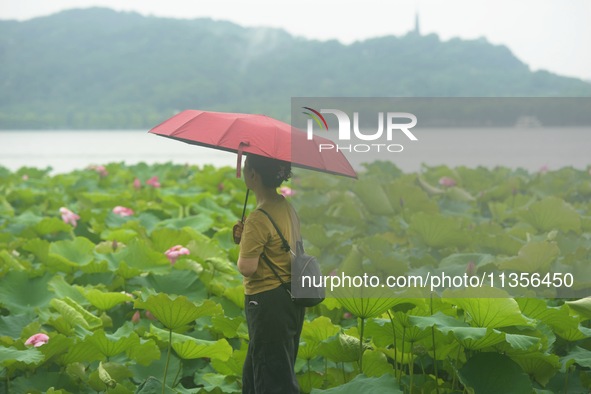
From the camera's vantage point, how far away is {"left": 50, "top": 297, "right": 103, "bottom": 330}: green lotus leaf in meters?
2.45

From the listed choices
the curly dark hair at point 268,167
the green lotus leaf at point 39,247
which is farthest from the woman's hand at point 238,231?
the green lotus leaf at point 39,247

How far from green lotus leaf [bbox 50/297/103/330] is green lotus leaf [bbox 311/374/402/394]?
88cm

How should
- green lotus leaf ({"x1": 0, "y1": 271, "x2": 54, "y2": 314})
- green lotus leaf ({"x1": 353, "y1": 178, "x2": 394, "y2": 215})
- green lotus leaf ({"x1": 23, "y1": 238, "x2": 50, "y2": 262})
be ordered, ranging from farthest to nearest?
green lotus leaf ({"x1": 353, "y1": 178, "x2": 394, "y2": 215}), green lotus leaf ({"x1": 23, "y1": 238, "x2": 50, "y2": 262}), green lotus leaf ({"x1": 0, "y1": 271, "x2": 54, "y2": 314})

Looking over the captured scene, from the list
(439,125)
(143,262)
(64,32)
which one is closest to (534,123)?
(439,125)

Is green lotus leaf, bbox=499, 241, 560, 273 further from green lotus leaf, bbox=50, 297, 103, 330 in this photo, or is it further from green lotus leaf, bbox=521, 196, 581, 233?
green lotus leaf, bbox=50, 297, 103, 330

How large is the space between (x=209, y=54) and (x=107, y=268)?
67482 mm

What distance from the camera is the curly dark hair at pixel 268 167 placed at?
189 centimetres

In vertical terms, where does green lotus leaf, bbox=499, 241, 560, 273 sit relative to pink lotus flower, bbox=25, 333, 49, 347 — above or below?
above

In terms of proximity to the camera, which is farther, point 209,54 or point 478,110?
point 209,54

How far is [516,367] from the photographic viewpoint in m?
1.94

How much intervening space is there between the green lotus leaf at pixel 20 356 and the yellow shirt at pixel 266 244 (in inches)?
25.5

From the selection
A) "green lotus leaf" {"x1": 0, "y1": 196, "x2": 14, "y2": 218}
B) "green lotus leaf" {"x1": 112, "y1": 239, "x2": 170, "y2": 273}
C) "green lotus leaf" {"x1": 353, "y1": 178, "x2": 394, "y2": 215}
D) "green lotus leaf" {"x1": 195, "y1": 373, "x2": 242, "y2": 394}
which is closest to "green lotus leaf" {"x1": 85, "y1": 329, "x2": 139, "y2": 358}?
"green lotus leaf" {"x1": 195, "y1": 373, "x2": 242, "y2": 394}

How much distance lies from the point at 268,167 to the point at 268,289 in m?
0.27

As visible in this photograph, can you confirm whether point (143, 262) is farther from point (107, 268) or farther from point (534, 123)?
point (534, 123)
